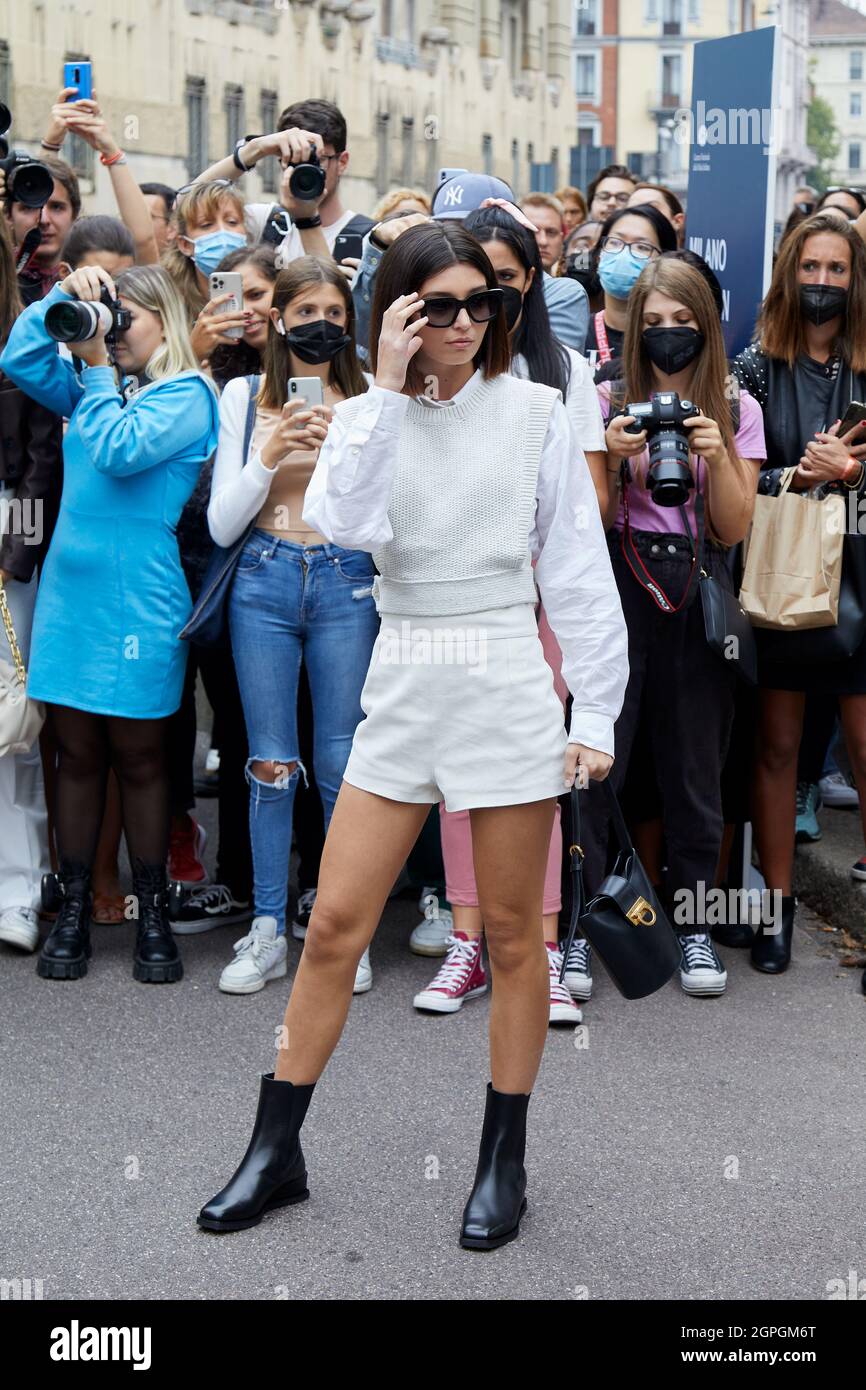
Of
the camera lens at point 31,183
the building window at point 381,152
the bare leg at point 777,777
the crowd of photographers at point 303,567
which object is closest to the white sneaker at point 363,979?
the crowd of photographers at point 303,567

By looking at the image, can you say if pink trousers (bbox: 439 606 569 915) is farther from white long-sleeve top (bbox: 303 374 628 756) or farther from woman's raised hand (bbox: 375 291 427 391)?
woman's raised hand (bbox: 375 291 427 391)

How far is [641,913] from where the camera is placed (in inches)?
148

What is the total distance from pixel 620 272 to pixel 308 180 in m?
1.18

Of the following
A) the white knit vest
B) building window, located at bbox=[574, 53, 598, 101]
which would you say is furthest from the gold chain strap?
building window, located at bbox=[574, 53, 598, 101]

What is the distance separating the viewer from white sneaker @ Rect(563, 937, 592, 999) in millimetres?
5281

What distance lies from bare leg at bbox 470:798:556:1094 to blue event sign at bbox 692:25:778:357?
328cm

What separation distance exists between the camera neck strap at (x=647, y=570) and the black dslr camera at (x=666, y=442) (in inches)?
12.7

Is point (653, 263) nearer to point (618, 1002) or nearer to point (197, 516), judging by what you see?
point (197, 516)

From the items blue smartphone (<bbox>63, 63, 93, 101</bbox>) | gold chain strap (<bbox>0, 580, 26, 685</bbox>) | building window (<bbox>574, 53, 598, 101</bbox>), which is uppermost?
building window (<bbox>574, 53, 598, 101</bbox>)

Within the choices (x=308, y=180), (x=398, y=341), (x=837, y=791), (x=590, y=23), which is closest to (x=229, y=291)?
(x=308, y=180)

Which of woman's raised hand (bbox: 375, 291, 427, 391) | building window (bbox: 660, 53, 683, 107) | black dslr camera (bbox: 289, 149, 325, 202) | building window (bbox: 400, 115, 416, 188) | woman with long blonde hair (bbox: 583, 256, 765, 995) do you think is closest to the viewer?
woman's raised hand (bbox: 375, 291, 427, 391)

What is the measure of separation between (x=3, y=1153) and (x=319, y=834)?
82.3 inches

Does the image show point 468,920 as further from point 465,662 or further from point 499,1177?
point 465,662

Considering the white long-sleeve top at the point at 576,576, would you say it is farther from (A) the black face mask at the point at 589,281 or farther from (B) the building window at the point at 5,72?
(B) the building window at the point at 5,72
